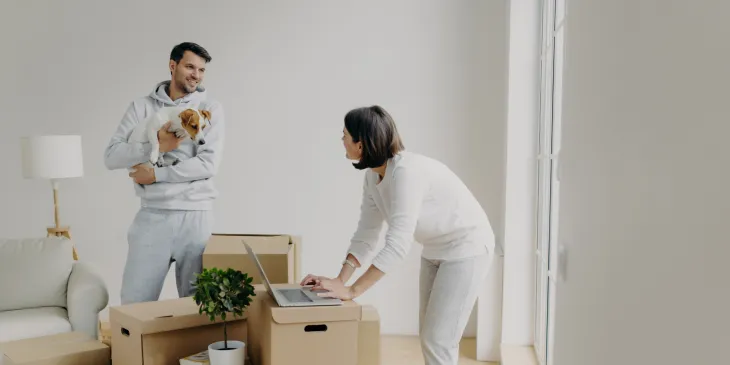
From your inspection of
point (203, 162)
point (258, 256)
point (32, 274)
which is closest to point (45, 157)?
point (32, 274)

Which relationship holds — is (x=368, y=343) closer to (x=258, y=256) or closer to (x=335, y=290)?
(x=335, y=290)

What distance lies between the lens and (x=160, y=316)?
2037 mm

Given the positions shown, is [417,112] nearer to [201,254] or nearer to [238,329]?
[201,254]

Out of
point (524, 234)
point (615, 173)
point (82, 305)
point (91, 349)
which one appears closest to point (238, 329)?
point (91, 349)

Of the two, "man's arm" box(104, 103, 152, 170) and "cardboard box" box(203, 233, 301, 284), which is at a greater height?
"man's arm" box(104, 103, 152, 170)

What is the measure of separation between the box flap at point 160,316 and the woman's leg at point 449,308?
640mm

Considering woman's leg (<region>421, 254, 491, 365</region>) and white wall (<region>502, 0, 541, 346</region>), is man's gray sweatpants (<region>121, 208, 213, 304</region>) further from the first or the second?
white wall (<region>502, 0, 541, 346</region>)

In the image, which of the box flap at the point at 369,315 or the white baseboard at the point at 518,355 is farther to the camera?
the white baseboard at the point at 518,355

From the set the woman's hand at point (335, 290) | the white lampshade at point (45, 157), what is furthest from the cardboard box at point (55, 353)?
the white lampshade at point (45, 157)

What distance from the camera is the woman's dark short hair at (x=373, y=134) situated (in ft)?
7.04

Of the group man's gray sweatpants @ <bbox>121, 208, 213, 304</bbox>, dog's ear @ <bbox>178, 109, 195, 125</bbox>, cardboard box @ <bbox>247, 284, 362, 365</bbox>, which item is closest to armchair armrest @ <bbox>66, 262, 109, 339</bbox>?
man's gray sweatpants @ <bbox>121, 208, 213, 304</bbox>

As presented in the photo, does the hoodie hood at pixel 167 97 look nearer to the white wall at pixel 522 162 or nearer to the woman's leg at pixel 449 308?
the woman's leg at pixel 449 308

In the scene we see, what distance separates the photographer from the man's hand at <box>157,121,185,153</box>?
105 inches

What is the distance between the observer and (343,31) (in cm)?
399
